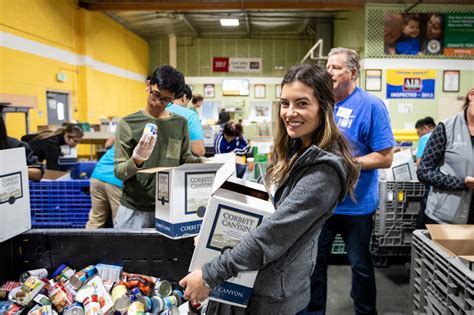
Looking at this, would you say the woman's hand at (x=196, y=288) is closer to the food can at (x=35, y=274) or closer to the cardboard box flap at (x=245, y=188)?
the cardboard box flap at (x=245, y=188)

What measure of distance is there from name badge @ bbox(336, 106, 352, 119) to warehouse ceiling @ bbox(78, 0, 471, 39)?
635 centimetres

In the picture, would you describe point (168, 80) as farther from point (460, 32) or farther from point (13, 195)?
point (460, 32)

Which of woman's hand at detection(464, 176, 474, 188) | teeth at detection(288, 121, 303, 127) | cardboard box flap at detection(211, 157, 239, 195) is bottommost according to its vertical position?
woman's hand at detection(464, 176, 474, 188)

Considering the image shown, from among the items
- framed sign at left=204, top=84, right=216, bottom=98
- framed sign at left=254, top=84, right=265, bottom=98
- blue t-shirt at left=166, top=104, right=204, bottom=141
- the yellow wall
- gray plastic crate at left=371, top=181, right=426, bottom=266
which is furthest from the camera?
framed sign at left=254, top=84, right=265, bottom=98

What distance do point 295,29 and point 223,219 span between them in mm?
11382

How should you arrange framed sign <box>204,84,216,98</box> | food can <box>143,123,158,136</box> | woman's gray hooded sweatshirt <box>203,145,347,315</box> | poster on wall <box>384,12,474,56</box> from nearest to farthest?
woman's gray hooded sweatshirt <box>203,145,347,315</box> → food can <box>143,123,158,136</box> → poster on wall <box>384,12,474,56</box> → framed sign <box>204,84,216,98</box>

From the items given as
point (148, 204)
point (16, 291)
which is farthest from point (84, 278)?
point (148, 204)

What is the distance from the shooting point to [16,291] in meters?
1.51

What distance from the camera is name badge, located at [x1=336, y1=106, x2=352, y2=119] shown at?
76.3 inches

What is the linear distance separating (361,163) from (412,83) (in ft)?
22.0

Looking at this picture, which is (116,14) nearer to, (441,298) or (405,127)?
(405,127)

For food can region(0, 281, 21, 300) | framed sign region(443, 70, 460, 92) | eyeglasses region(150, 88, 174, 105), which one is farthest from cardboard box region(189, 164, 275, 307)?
framed sign region(443, 70, 460, 92)

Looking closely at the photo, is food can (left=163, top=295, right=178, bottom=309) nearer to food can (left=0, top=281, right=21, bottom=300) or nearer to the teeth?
food can (left=0, top=281, right=21, bottom=300)

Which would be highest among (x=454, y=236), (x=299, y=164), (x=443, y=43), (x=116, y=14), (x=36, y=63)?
(x=116, y=14)
